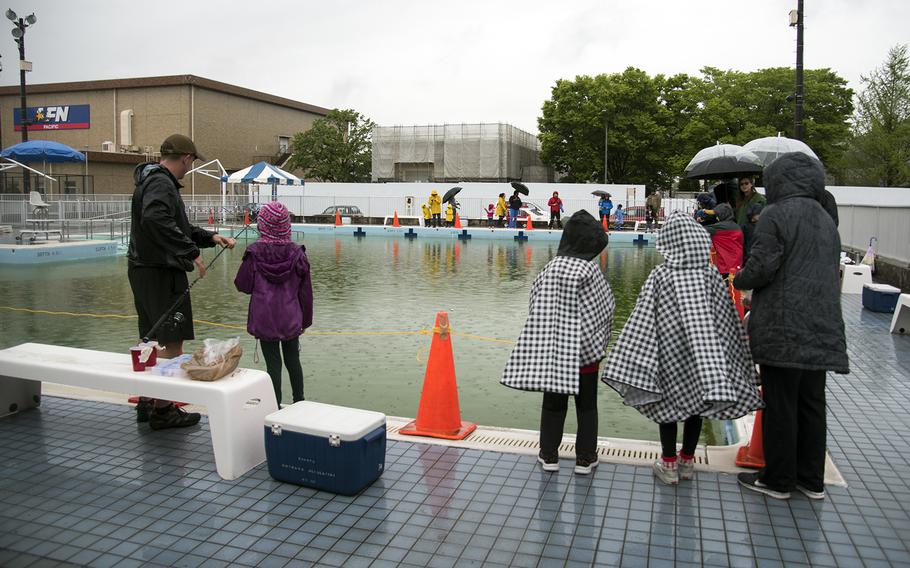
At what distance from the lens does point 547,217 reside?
37094mm

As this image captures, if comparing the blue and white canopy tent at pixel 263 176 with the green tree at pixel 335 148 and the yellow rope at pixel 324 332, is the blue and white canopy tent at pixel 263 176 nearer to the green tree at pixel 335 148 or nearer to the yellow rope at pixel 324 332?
the yellow rope at pixel 324 332

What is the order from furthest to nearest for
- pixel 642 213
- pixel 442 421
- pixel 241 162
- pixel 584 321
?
pixel 241 162
pixel 642 213
pixel 442 421
pixel 584 321

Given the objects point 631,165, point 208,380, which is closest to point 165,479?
point 208,380

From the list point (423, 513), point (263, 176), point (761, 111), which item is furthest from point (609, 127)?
point (423, 513)

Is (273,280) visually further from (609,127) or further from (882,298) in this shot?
(609,127)

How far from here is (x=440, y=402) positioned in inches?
215

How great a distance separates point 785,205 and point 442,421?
2725 millimetres

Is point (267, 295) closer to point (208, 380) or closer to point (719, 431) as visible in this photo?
point (208, 380)

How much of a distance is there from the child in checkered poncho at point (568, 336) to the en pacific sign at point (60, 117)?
189 feet

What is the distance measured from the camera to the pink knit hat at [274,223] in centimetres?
552

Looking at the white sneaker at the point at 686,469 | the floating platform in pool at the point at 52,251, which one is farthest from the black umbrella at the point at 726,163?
the floating platform in pool at the point at 52,251

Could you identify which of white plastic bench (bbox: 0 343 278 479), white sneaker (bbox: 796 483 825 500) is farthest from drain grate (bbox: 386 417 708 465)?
white plastic bench (bbox: 0 343 278 479)

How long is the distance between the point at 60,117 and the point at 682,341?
5993 cm

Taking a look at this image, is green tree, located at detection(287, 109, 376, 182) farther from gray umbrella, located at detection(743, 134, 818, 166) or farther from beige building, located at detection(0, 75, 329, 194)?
gray umbrella, located at detection(743, 134, 818, 166)
